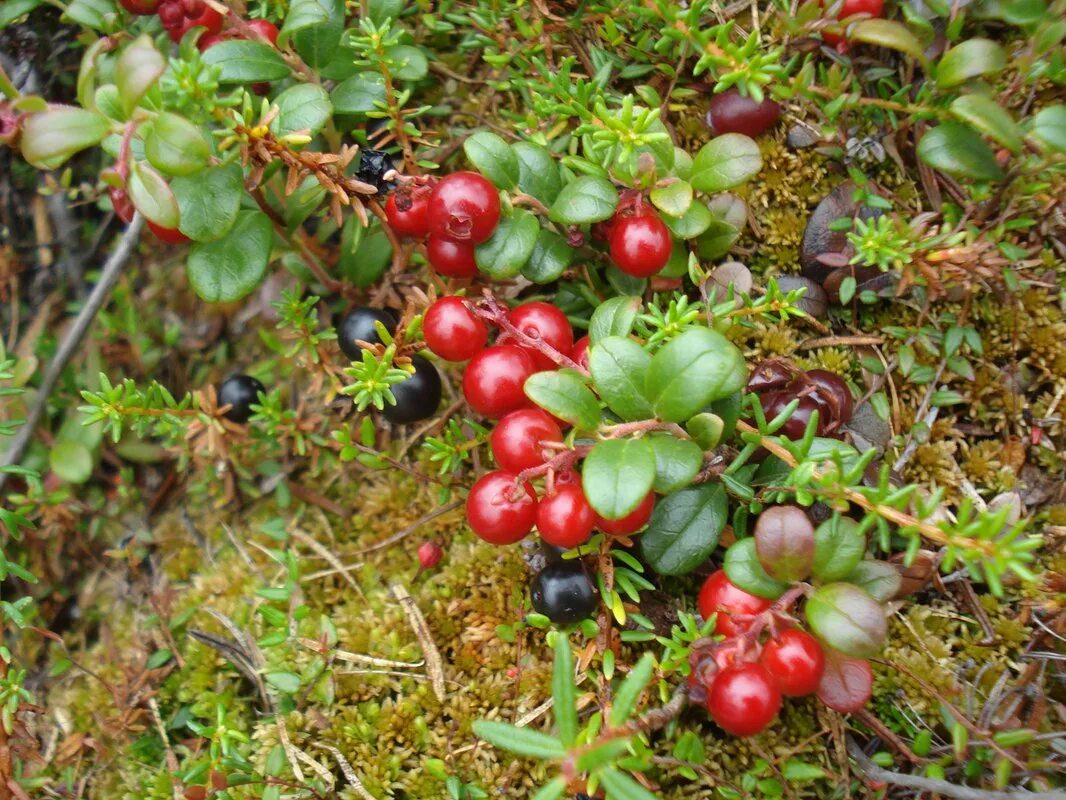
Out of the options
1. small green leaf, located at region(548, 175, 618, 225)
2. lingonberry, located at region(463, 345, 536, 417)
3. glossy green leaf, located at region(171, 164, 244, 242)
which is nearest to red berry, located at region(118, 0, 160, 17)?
glossy green leaf, located at region(171, 164, 244, 242)

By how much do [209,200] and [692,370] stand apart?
1789mm

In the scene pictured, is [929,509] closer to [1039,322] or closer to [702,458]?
[702,458]

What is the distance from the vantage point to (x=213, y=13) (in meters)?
3.22

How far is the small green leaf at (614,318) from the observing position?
2.76 metres

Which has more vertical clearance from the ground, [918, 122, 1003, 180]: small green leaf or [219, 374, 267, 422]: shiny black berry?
[918, 122, 1003, 180]: small green leaf

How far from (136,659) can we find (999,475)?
359 centimetres

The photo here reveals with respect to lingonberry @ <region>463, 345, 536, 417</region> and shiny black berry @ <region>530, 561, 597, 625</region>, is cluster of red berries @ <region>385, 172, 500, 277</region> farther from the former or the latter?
shiny black berry @ <region>530, 561, 597, 625</region>

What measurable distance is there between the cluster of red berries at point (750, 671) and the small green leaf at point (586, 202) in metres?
1.35

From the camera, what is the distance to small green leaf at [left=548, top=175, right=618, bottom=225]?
283 centimetres

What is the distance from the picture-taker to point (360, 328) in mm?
3244

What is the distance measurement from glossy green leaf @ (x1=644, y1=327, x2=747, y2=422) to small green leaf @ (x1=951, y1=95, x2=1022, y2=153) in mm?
1193

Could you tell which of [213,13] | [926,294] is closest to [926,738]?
[926,294]

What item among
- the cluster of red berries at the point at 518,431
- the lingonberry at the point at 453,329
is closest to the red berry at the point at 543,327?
the cluster of red berries at the point at 518,431

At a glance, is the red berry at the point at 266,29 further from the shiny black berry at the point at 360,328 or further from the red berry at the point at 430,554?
the red berry at the point at 430,554
